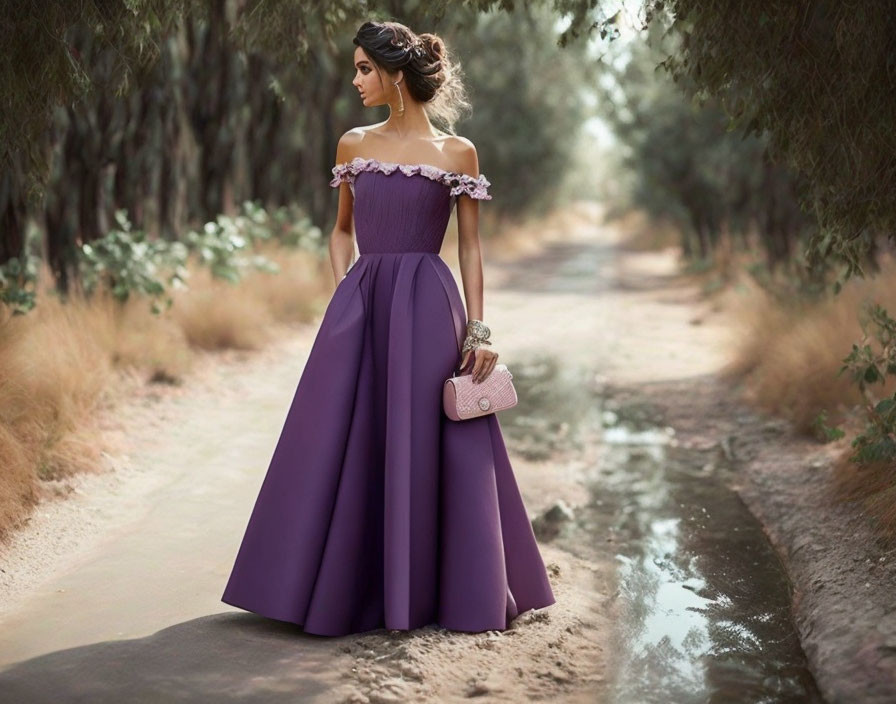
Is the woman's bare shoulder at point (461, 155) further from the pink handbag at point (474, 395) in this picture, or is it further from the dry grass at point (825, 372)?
the dry grass at point (825, 372)

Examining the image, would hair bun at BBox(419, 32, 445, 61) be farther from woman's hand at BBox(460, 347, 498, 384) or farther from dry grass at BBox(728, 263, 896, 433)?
dry grass at BBox(728, 263, 896, 433)

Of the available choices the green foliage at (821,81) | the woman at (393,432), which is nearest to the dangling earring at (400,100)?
the woman at (393,432)

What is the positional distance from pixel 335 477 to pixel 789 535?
266cm

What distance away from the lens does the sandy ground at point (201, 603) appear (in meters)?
3.54

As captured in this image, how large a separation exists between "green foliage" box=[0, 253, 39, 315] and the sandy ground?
97 centimetres

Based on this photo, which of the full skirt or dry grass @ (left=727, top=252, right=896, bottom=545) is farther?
dry grass @ (left=727, top=252, right=896, bottom=545)

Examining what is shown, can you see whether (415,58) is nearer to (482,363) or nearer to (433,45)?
(433,45)

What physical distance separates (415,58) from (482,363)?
3.65 feet

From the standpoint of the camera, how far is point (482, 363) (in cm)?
391

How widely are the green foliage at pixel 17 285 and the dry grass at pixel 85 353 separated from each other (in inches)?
4.5

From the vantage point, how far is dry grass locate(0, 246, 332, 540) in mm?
5715

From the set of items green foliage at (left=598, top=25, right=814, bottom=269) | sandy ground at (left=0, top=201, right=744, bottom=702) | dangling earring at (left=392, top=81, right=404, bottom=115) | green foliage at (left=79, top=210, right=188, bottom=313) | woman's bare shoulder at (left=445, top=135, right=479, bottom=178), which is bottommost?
sandy ground at (left=0, top=201, right=744, bottom=702)

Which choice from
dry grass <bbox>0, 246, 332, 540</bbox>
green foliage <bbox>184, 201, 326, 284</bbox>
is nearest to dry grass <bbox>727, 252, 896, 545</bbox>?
dry grass <bbox>0, 246, 332, 540</bbox>

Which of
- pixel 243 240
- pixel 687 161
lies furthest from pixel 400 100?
pixel 687 161
